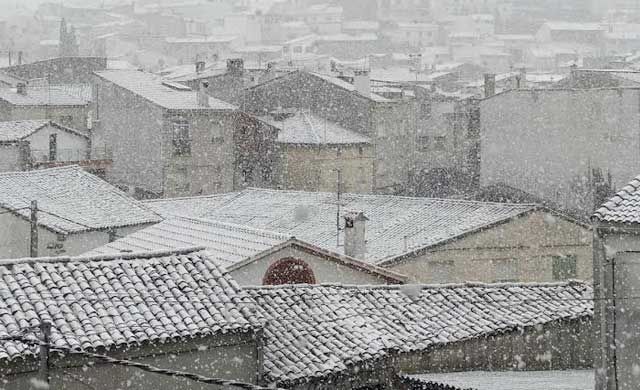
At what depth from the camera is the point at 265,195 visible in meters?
32.3

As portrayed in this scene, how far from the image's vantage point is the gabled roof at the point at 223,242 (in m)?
19.8

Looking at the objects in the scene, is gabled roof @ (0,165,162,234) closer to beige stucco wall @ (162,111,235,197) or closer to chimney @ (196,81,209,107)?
beige stucco wall @ (162,111,235,197)

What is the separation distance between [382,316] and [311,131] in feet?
106

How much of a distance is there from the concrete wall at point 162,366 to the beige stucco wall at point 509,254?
1221 cm

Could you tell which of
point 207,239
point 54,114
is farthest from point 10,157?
point 207,239

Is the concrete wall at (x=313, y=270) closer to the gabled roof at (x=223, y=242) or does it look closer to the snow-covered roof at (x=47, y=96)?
the gabled roof at (x=223, y=242)

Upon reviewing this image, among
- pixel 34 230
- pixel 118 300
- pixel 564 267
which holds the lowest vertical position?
pixel 564 267

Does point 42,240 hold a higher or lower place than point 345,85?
lower

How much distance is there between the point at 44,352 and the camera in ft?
38.1

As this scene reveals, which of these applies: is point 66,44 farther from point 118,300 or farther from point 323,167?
point 118,300

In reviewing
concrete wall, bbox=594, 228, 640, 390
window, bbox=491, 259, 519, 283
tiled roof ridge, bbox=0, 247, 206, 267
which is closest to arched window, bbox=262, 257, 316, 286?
tiled roof ridge, bbox=0, 247, 206, 267

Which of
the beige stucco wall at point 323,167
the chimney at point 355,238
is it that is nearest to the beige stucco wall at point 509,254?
the chimney at point 355,238

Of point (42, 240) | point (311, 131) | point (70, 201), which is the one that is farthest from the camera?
point (311, 131)

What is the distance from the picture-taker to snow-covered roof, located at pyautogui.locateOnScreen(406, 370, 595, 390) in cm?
1519
